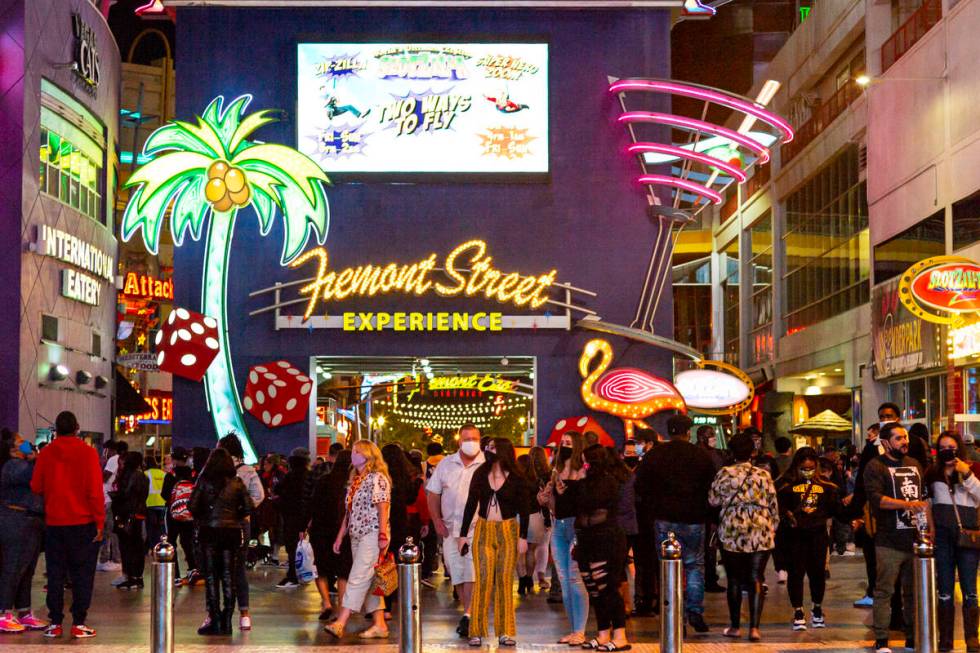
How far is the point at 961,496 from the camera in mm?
12594

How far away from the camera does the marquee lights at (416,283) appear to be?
29828mm

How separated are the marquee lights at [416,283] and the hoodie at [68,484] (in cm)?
1600

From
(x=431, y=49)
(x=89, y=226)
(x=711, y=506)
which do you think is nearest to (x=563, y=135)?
(x=431, y=49)

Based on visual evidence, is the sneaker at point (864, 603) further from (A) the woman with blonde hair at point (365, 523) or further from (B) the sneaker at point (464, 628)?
(A) the woman with blonde hair at point (365, 523)

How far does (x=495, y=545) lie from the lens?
519 inches

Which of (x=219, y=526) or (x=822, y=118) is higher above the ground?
(x=822, y=118)

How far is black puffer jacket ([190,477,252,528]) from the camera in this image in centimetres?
1392

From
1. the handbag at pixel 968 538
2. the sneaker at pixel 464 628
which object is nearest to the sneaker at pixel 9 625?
the sneaker at pixel 464 628

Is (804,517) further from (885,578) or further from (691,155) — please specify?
(691,155)

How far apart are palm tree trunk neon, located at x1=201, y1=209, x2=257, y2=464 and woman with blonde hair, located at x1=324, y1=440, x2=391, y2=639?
16265 mm

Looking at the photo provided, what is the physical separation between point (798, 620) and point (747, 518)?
5.05 ft

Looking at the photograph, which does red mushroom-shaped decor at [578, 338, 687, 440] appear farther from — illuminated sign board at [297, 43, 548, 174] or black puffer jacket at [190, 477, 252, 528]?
black puffer jacket at [190, 477, 252, 528]

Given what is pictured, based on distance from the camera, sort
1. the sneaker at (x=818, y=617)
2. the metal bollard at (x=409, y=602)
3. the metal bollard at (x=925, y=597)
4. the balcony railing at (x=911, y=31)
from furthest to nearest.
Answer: the balcony railing at (x=911, y=31) < the sneaker at (x=818, y=617) < the metal bollard at (x=925, y=597) < the metal bollard at (x=409, y=602)

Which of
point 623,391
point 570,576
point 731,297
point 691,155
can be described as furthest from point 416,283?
point 731,297
